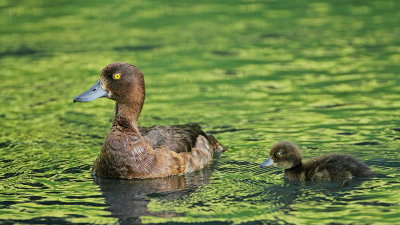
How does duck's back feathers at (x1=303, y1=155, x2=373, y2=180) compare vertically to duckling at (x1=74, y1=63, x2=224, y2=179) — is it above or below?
below

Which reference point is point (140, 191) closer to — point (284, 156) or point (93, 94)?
point (93, 94)

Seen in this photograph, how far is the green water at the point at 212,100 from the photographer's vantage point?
9.60 meters

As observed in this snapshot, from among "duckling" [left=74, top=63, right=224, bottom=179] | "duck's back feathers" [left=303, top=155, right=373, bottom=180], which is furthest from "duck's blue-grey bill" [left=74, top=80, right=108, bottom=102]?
"duck's back feathers" [left=303, top=155, right=373, bottom=180]

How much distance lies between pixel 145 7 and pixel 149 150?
12368 millimetres

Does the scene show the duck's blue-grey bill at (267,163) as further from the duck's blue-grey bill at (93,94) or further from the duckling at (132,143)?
the duck's blue-grey bill at (93,94)

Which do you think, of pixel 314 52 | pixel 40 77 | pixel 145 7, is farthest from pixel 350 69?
pixel 145 7

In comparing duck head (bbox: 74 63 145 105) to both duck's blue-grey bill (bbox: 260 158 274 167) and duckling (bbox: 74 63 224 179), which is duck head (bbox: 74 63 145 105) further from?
duck's blue-grey bill (bbox: 260 158 274 167)

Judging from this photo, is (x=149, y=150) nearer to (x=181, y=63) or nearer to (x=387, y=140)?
(x=387, y=140)

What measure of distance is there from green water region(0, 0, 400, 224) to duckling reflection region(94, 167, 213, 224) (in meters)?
0.02

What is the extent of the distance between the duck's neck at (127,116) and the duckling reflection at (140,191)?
71 centimetres

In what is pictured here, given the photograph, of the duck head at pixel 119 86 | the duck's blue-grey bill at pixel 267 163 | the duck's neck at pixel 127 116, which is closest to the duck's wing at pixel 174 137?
the duck's neck at pixel 127 116

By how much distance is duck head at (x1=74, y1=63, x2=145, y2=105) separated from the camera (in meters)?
11.1

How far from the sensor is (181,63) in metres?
17.6

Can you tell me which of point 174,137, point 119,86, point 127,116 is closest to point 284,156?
point 174,137
